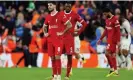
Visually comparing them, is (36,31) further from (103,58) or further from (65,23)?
(65,23)

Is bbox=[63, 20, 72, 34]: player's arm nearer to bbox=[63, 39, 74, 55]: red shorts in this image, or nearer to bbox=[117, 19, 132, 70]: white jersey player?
bbox=[63, 39, 74, 55]: red shorts

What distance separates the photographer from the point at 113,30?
17219 mm

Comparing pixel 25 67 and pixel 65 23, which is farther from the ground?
pixel 65 23

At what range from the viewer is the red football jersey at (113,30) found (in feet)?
56.1

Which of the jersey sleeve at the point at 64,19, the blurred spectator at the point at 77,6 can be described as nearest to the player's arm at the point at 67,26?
the jersey sleeve at the point at 64,19

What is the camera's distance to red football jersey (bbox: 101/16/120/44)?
56.1 ft

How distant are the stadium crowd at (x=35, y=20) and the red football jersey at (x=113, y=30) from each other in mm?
4713

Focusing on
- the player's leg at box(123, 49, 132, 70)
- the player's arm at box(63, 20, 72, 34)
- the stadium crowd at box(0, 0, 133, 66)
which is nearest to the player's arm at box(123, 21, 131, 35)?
the player's leg at box(123, 49, 132, 70)

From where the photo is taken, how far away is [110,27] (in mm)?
17266

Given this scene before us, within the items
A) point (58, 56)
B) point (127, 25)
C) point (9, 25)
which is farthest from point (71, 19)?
point (9, 25)

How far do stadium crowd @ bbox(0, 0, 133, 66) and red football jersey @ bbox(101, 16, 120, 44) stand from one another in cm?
471

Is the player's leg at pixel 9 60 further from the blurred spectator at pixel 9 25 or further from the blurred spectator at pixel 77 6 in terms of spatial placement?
the blurred spectator at pixel 77 6

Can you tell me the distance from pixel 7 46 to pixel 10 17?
1.99 meters

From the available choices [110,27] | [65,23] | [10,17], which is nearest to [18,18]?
[10,17]
